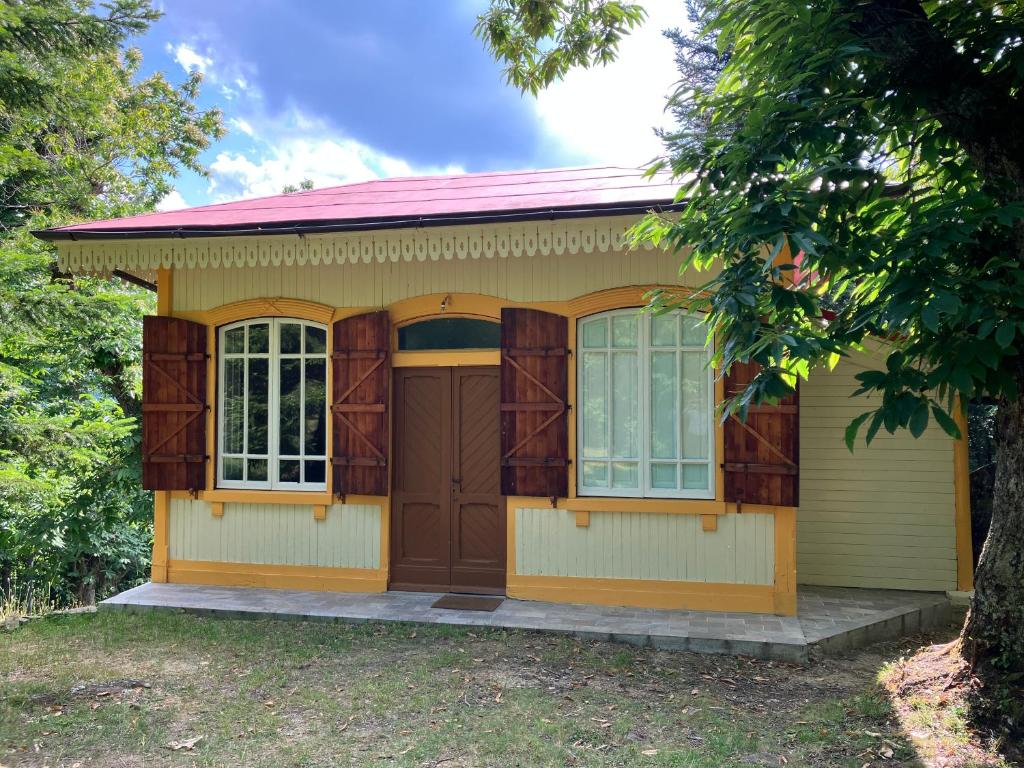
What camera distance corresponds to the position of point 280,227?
6141mm

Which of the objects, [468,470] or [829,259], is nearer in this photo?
[829,259]

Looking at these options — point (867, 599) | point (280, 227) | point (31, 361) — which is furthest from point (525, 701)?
point (31, 361)

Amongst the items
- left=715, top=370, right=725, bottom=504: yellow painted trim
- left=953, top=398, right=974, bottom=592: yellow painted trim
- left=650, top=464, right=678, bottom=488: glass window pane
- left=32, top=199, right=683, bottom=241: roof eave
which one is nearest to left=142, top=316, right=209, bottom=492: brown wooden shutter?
left=32, top=199, right=683, bottom=241: roof eave

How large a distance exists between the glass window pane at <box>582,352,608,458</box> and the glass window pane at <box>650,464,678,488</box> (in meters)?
0.46

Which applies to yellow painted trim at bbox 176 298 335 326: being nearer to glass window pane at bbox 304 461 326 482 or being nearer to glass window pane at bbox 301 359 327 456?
glass window pane at bbox 301 359 327 456

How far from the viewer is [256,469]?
23.1 ft

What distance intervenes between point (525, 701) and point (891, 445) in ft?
14.7

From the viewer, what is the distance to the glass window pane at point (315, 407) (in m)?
6.92

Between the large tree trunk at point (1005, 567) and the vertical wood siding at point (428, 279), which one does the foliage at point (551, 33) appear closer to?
the vertical wood siding at point (428, 279)

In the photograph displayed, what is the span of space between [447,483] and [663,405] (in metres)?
2.03

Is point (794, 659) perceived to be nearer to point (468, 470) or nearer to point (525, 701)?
point (525, 701)

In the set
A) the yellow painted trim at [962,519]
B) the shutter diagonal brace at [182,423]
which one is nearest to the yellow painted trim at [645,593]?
the yellow painted trim at [962,519]

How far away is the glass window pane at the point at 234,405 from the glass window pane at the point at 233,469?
0.06 meters

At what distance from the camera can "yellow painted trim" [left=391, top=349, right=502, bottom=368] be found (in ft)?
21.7
